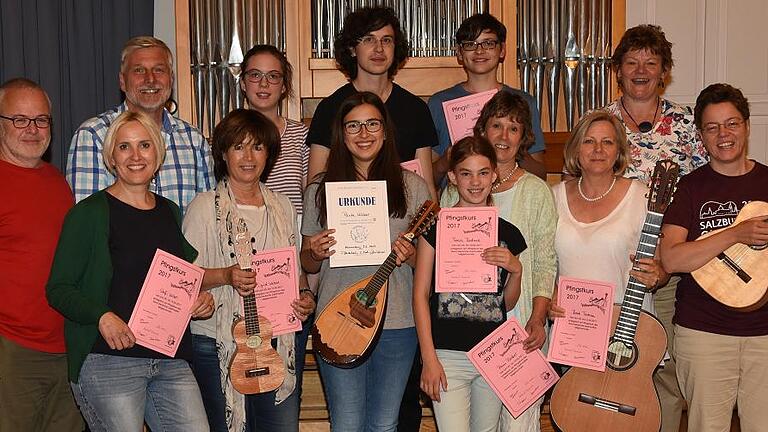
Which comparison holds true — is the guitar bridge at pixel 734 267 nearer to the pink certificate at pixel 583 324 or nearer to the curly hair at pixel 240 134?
the pink certificate at pixel 583 324

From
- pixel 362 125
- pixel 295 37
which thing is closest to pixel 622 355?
pixel 362 125

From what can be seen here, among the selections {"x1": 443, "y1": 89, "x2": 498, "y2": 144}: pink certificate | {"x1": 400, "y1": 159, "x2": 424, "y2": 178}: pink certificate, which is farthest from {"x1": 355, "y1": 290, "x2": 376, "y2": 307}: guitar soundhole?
{"x1": 443, "y1": 89, "x2": 498, "y2": 144}: pink certificate

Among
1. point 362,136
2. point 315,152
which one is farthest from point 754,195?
point 315,152

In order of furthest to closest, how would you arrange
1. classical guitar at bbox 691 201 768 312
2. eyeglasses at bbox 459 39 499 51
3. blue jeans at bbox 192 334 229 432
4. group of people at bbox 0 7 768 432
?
1. eyeglasses at bbox 459 39 499 51
2. classical guitar at bbox 691 201 768 312
3. blue jeans at bbox 192 334 229 432
4. group of people at bbox 0 7 768 432

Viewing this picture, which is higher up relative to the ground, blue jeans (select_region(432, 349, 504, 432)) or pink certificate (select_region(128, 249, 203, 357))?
pink certificate (select_region(128, 249, 203, 357))

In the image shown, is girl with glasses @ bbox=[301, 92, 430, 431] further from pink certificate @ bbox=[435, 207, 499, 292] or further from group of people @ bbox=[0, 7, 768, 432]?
pink certificate @ bbox=[435, 207, 499, 292]

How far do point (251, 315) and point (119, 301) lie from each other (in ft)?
1.64

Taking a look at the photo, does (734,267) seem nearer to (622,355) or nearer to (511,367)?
(622,355)

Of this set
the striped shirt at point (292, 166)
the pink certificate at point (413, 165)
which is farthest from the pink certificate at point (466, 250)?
the striped shirt at point (292, 166)

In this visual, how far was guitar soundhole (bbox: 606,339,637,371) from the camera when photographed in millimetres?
3441

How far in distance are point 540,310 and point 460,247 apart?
0.43 meters

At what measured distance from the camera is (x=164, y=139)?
3688mm

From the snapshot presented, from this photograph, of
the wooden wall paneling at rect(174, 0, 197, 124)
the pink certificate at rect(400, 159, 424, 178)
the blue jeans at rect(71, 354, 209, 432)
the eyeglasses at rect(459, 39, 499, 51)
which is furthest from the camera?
the wooden wall paneling at rect(174, 0, 197, 124)

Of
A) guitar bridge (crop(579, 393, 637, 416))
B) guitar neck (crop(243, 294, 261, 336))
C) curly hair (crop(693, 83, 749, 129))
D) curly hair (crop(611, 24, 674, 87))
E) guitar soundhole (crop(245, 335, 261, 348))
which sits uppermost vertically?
curly hair (crop(611, 24, 674, 87))
